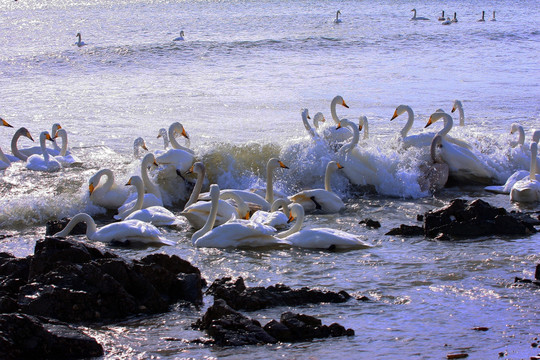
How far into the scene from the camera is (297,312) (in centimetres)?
609

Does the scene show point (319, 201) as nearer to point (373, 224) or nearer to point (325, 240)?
point (373, 224)

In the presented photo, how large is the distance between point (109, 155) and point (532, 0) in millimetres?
58939

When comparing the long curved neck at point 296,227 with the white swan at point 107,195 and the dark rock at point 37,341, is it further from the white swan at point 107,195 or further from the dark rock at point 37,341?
the dark rock at point 37,341

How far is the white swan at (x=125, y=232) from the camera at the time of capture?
28.5 feet

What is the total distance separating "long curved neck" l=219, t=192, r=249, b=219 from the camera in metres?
10.2

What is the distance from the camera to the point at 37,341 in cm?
498

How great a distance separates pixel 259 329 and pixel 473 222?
4365 mm

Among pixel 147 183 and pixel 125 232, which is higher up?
pixel 147 183

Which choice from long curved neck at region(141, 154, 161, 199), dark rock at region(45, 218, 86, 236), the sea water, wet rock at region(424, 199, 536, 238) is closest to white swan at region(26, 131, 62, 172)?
the sea water

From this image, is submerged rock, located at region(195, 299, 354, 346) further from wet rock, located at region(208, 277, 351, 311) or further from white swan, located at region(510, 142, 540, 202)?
white swan, located at region(510, 142, 540, 202)

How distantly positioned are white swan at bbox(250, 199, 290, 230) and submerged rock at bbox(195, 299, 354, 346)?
384 cm

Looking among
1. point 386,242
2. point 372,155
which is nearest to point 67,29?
point 372,155

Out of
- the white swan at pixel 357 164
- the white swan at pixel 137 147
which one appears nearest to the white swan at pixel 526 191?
the white swan at pixel 357 164

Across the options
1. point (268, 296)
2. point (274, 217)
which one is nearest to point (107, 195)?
point (274, 217)
